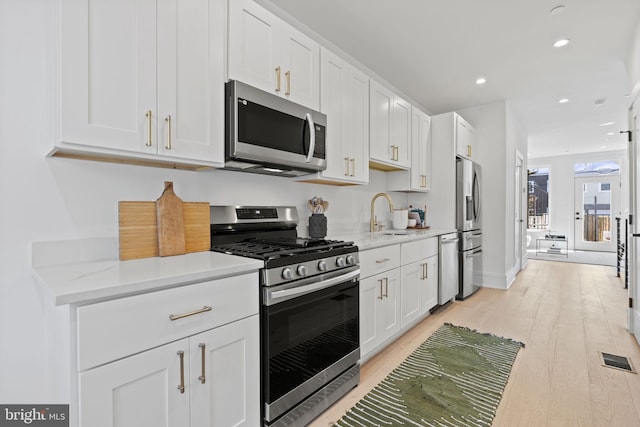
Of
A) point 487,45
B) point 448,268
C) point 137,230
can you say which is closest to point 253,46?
point 137,230

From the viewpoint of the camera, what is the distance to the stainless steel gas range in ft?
4.84

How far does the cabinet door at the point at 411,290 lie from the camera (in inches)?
109

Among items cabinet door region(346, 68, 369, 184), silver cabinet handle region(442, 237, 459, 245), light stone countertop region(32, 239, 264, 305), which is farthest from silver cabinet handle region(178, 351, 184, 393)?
silver cabinet handle region(442, 237, 459, 245)

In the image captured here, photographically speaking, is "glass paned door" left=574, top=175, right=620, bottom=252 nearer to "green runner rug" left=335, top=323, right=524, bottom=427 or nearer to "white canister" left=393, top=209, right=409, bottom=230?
"white canister" left=393, top=209, right=409, bottom=230

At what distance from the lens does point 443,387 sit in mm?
2018

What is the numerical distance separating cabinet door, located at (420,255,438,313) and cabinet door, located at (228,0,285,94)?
7.56 feet

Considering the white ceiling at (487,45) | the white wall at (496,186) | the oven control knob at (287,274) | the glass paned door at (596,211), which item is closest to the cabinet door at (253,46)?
the white ceiling at (487,45)

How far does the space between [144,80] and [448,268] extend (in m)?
3.44

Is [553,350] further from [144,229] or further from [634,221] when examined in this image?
[144,229]

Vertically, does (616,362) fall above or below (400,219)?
below

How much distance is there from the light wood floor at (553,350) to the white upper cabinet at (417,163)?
5.02 ft

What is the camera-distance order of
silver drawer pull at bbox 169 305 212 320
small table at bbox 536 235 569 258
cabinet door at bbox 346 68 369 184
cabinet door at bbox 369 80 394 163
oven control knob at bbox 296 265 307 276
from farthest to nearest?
small table at bbox 536 235 569 258, cabinet door at bbox 369 80 394 163, cabinet door at bbox 346 68 369 184, oven control knob at bbox 296 265 307 276, silver drawer pull at bbox 169 305 212 320

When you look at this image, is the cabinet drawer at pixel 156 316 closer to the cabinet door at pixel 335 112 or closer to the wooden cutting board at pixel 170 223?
the wooden cutting board at pixel 170 223

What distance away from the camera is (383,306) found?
2449 mm
